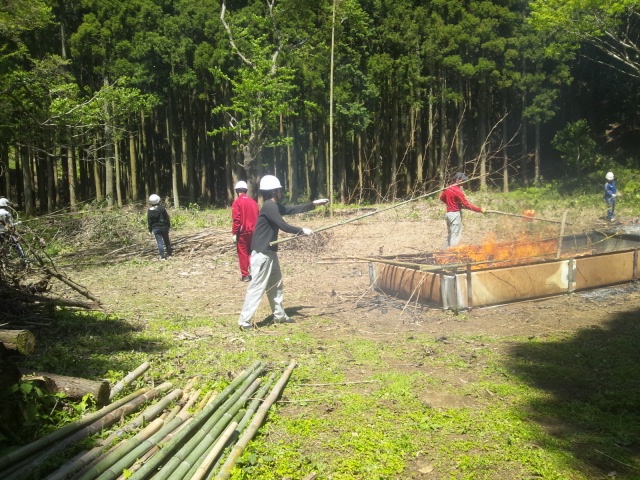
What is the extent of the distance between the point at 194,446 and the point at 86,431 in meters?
0.87

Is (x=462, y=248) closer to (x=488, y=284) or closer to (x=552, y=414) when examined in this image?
(x=488, y=284)

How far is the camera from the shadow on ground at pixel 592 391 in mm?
4480

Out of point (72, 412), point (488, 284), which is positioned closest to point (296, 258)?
point (488, 284)

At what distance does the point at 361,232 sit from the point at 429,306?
27.8ft

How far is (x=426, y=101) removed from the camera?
27.9 meters

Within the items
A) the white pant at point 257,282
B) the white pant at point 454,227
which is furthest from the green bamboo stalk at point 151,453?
the white pant at point 454,227

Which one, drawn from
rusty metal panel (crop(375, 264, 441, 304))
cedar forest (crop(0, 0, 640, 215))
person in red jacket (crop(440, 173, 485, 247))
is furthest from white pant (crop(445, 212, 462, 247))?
cedar forest (crop(0, 0, 640, 215))

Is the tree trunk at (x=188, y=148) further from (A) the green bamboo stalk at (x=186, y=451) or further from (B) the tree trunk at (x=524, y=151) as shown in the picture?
(A) the green bamboo stalk at (x=186, y=451)

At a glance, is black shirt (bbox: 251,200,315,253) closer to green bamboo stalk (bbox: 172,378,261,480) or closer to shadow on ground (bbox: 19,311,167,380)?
shadow on ground (bbox: 19,311,167,380)

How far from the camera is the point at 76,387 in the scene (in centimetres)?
510

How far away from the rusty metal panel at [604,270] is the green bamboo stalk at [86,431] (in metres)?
7.11

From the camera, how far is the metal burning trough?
861 centimetres

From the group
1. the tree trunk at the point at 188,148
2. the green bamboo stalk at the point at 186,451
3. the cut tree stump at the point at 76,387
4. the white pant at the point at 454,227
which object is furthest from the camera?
the tree trunk at the point at 188,148

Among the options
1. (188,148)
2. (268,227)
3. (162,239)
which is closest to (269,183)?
(268,227)
